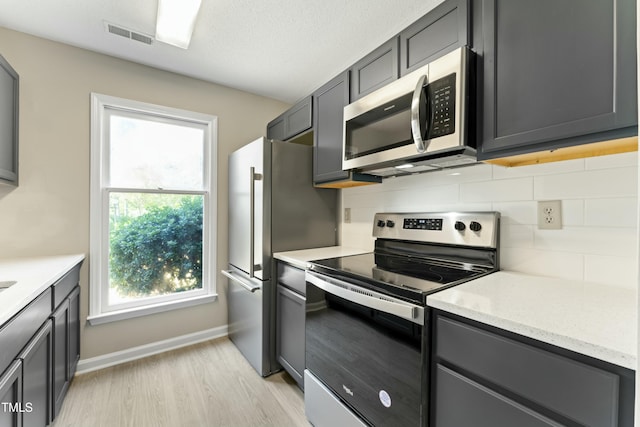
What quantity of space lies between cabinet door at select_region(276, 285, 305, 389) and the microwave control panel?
1231 mm

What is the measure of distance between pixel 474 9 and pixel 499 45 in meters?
0.23

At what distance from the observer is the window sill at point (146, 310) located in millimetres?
2131

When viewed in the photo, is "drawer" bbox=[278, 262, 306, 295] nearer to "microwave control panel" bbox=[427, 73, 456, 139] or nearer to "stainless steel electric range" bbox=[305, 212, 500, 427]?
"stainless steel electric range" bbox=[305, 212, 500, 427]

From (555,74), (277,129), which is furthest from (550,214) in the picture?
(277,129)

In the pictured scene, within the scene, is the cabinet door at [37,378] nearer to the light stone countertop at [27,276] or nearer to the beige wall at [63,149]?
the light stone countertop at [27,276]

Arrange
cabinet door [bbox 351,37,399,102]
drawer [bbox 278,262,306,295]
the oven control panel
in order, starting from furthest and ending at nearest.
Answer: drawer [bbox 278,262,306,295] → cabinet door [bbox 351,37,399,102] → the oven control panel

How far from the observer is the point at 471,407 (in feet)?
2.92

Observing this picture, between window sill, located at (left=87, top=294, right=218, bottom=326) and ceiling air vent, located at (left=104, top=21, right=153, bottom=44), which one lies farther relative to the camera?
window sill, located at (left=87, top=294, right=218, bottom=326)

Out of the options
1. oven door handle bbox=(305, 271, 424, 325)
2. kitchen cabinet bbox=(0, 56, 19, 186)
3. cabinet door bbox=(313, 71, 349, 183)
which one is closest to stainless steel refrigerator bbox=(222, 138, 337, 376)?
cabinet door bbox=(313, 71, 349, 183)

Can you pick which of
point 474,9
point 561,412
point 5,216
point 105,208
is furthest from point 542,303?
point 5,216

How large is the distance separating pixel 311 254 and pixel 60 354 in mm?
1576

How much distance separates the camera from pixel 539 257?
4.16 ft

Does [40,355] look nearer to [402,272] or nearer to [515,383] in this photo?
[402,272]

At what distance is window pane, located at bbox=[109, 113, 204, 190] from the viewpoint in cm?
225
